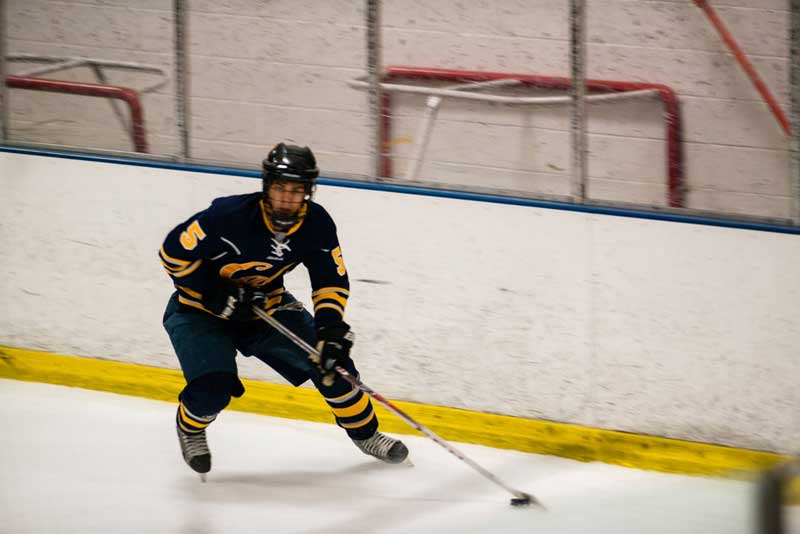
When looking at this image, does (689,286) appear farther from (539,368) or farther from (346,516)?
(346,516)

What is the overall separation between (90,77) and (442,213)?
1542 millimetres

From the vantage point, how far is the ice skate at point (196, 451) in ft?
11.1

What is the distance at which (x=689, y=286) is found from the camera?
3.54 m

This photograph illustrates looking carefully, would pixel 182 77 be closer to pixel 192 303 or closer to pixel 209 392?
pixel 192 303

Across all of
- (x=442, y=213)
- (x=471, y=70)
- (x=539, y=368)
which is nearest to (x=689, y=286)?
(x=539, y=368)

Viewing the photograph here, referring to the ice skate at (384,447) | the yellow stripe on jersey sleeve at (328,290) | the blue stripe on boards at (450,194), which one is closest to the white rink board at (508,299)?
the blue stripe on boards at (450,194)

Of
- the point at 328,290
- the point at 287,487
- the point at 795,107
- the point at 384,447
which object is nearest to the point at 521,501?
the point at 384,447

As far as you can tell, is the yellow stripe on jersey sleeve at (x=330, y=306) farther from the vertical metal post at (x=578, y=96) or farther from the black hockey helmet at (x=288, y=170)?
the vertical metal post at (x=578, y=96)

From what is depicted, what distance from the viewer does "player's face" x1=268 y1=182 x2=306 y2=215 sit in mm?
3018

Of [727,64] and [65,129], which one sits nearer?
[727,64]

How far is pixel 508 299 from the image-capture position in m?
3.75

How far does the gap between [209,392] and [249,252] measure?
1.39ft

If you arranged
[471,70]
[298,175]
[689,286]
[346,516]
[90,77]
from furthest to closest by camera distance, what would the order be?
1. [90,77]
2. [471,70]
3. [689,286]
4. [346,516]
5. [298,175]

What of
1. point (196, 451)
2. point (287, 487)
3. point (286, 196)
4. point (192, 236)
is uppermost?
point (286, 196)
